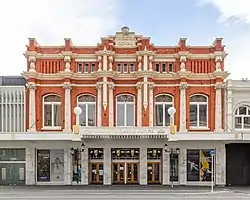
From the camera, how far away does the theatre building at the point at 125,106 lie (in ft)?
133

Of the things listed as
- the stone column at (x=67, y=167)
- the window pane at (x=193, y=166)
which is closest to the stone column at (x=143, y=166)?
the window pane at (x=193, y=166)

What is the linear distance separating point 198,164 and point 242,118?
5.66m

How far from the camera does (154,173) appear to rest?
4094 centimetres

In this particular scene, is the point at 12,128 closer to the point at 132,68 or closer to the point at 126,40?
the point at 132,68

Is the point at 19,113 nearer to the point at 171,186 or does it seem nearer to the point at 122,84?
the point at 122,84

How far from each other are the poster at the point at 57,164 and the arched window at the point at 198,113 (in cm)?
1189

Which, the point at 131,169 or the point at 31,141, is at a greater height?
the point at 31,141

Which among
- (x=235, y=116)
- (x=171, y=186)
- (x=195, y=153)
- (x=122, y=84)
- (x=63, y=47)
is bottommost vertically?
(x=171, y=186)

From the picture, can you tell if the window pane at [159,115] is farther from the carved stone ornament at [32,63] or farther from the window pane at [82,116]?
the carved stone ornament at [32,63]

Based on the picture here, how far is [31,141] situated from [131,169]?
29.5 ft

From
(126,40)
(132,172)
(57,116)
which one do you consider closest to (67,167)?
(57,116)

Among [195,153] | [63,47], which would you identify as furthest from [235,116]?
[63,47]

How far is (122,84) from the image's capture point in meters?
41.5

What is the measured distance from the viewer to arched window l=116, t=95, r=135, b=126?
136 ft
